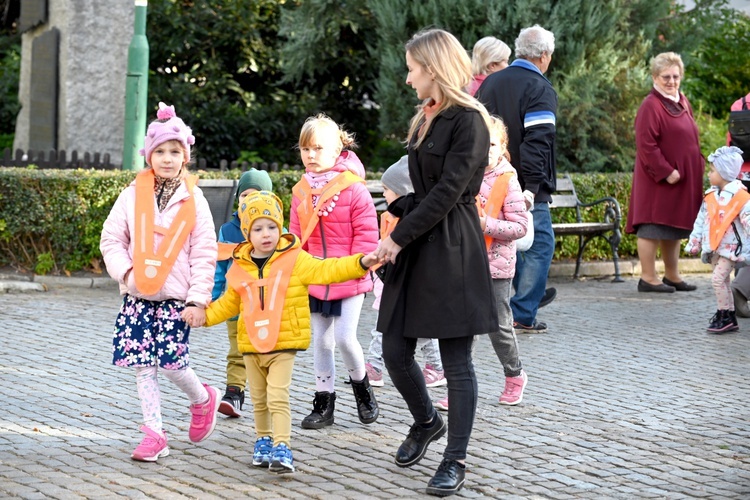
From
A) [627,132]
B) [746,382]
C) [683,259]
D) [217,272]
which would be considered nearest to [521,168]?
[746,382]

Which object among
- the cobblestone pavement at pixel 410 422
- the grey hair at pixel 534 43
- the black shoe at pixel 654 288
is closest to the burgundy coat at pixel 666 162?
the black shoe at pixel 654 288

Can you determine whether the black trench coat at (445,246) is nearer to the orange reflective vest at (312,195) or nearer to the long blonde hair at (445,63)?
the long blonde hair at (445,63)

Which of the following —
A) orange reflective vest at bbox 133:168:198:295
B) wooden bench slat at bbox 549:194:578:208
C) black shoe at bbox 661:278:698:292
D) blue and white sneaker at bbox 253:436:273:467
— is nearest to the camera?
blue and white sneaker at bbox 253:436:273:467

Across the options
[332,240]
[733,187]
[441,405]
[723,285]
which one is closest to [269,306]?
[332,240]

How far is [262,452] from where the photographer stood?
5.14m

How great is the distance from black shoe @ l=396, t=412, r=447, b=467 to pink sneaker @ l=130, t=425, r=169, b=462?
3.37 ft

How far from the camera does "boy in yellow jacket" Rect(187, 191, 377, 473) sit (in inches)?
203

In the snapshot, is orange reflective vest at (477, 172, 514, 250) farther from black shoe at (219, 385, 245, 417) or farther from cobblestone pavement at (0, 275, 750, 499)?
black shoe at (219, 385, 245, 417)

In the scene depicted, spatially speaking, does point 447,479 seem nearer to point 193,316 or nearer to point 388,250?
point 388,250

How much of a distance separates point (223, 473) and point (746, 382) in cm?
372

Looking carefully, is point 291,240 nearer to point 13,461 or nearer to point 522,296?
point 13,461

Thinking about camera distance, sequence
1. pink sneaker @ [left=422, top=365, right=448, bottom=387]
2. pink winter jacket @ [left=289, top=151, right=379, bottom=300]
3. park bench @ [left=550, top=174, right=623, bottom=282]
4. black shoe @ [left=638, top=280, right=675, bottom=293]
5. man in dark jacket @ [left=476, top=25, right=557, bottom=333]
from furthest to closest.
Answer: park bench @ [left=550, top=174, right=623, bottom=282] → black shoe @ [left=638, top=280, right=675, bottom=293] → man in dark jacket @ [left=476, top=25, right=557, bottom=333] → pink sneaker @ [left=422, top=365, right=448, bottom=387] → pink winter jacket @ [left=289, top=151, right=379, bottom=300]

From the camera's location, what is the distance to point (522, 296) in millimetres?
8766

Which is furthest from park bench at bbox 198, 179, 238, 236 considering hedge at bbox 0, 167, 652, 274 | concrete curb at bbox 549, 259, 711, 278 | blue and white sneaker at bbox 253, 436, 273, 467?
blue and white sneaker at bbox 253, 436, 273, 467
